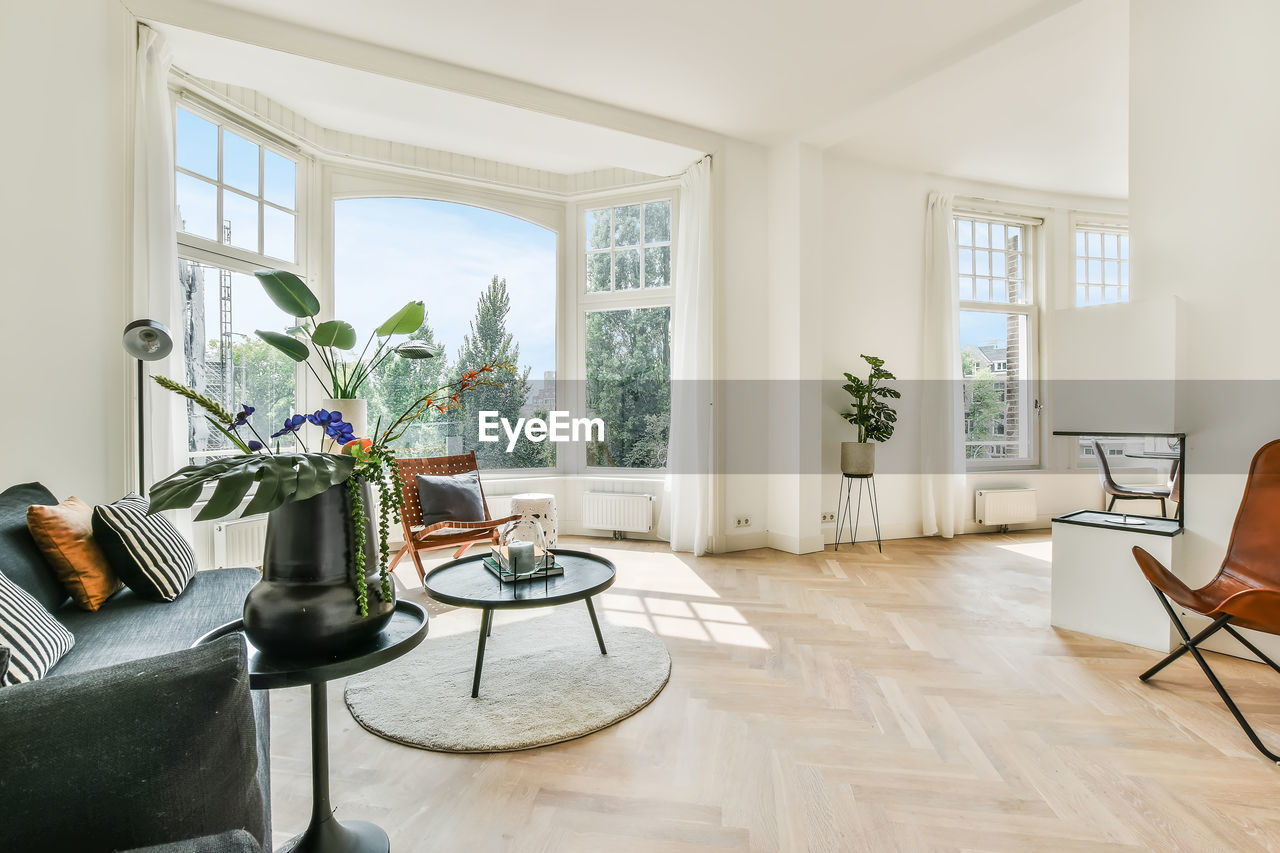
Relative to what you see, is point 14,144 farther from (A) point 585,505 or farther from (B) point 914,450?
(B) point 914,450

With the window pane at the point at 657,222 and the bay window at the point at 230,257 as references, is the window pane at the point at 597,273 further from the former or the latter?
the bay window at the point at 230,257

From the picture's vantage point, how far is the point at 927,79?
3.90 m

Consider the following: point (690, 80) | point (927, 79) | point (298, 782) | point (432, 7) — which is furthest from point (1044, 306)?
point (298, 782)

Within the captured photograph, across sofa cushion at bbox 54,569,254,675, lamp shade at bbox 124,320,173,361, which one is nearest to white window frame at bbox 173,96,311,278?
lamp shade at bbox 124,320,173,361

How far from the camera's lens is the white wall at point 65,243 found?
2492 millimetres

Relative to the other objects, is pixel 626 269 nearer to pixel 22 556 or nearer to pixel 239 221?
pixel 239 221

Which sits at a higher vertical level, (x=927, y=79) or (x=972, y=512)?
(x=927, y=79)

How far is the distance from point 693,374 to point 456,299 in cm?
215

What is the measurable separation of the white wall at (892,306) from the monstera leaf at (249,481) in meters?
4.47

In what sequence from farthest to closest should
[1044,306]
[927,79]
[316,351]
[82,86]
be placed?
1. [1044,306]
2. [316,351]
3. [927,79]
4. [82,86]

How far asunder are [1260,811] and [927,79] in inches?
155

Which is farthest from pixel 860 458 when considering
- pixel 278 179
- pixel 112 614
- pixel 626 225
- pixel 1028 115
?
pixel 278 179

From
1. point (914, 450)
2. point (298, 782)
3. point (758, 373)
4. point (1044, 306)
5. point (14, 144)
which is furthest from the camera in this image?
point (1044, 306)

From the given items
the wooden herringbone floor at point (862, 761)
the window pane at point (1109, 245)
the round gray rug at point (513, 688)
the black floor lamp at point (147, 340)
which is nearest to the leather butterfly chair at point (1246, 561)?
the wooden herringbone floor at point (862, 761)
